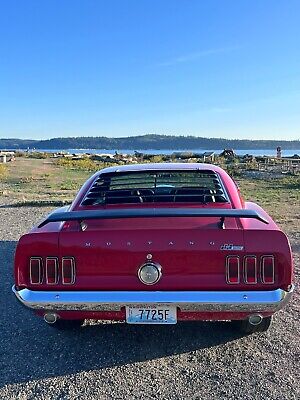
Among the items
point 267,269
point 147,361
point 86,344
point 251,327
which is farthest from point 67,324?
point 267,269

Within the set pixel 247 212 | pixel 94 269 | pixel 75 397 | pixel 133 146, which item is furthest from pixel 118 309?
pixel 133 146

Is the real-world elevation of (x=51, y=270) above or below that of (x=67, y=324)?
above

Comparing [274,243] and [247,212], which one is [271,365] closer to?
[274,243]

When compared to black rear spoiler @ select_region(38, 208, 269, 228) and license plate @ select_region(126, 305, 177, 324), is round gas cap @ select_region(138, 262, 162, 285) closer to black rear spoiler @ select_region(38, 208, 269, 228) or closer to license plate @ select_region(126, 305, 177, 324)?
license plate @ select_region(126, 305, 177, 324)

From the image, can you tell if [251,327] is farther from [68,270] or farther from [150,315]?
[68,270]

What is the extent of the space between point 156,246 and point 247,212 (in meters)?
0.71

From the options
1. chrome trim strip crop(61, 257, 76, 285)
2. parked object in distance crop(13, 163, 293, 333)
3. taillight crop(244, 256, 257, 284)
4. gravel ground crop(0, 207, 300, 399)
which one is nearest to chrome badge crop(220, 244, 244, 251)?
parked object in distance crop(13, 163, 293, 333)

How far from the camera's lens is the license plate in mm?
3273

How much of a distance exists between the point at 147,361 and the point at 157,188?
178cm

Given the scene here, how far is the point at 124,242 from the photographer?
331cm

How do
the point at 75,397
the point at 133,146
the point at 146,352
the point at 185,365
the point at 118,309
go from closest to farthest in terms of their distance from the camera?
the point at 75,397
the point at 118,309
the point at 185,365
the point at 146,352
the point at 133,146

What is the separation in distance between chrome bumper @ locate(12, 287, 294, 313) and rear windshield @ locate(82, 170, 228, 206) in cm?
117

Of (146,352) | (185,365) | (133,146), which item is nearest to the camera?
(185,365)

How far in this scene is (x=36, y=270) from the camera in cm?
340
